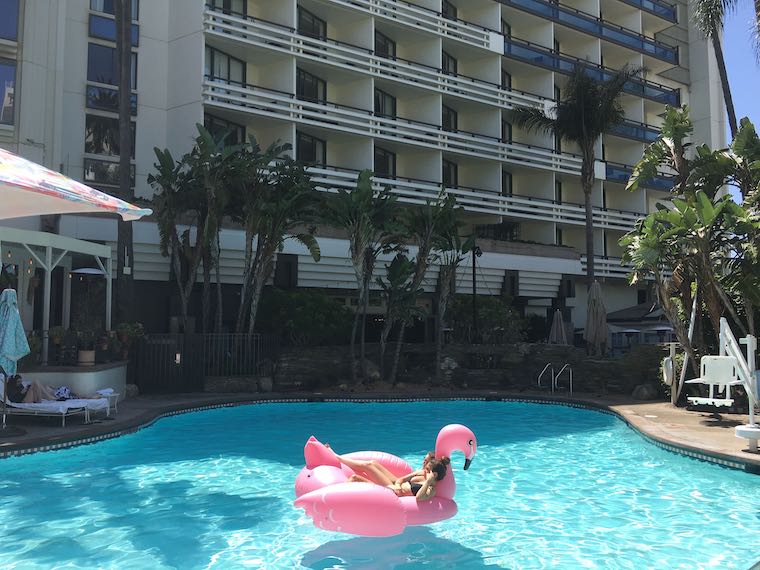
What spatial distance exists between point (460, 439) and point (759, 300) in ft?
35.1

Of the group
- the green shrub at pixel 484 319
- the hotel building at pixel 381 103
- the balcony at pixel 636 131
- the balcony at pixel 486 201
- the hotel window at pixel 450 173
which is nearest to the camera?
the hotel building at pixel 381 103

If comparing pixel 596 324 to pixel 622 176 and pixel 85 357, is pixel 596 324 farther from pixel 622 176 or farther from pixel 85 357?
pixel 622 176

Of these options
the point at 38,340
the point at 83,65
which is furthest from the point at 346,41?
the point at 38,340

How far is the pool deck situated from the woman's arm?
581cm

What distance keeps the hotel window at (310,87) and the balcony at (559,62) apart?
1045 centimetres

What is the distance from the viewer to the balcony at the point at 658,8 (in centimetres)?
4059

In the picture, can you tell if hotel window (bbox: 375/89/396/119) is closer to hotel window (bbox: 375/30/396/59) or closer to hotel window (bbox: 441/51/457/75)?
hotel window (bbox: 375/30/396/59)

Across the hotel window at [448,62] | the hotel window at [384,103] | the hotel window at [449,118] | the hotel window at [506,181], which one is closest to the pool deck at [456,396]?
the hotel window at [384,103]

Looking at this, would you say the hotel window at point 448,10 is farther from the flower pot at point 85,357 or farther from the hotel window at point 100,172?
the flower pot at point 85,357

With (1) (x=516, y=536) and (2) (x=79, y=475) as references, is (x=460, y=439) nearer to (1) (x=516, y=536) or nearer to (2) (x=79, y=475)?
(1) (x=516, y=536)

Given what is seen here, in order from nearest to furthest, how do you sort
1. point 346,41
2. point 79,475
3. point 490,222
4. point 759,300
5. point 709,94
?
point 79,475, point 759,300, point 346,41, point 490,222, point 709,94

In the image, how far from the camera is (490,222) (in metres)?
34.1

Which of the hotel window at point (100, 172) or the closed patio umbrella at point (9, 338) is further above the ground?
the hotel window at point (100, 172)

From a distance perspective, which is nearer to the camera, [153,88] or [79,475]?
[79,475]
